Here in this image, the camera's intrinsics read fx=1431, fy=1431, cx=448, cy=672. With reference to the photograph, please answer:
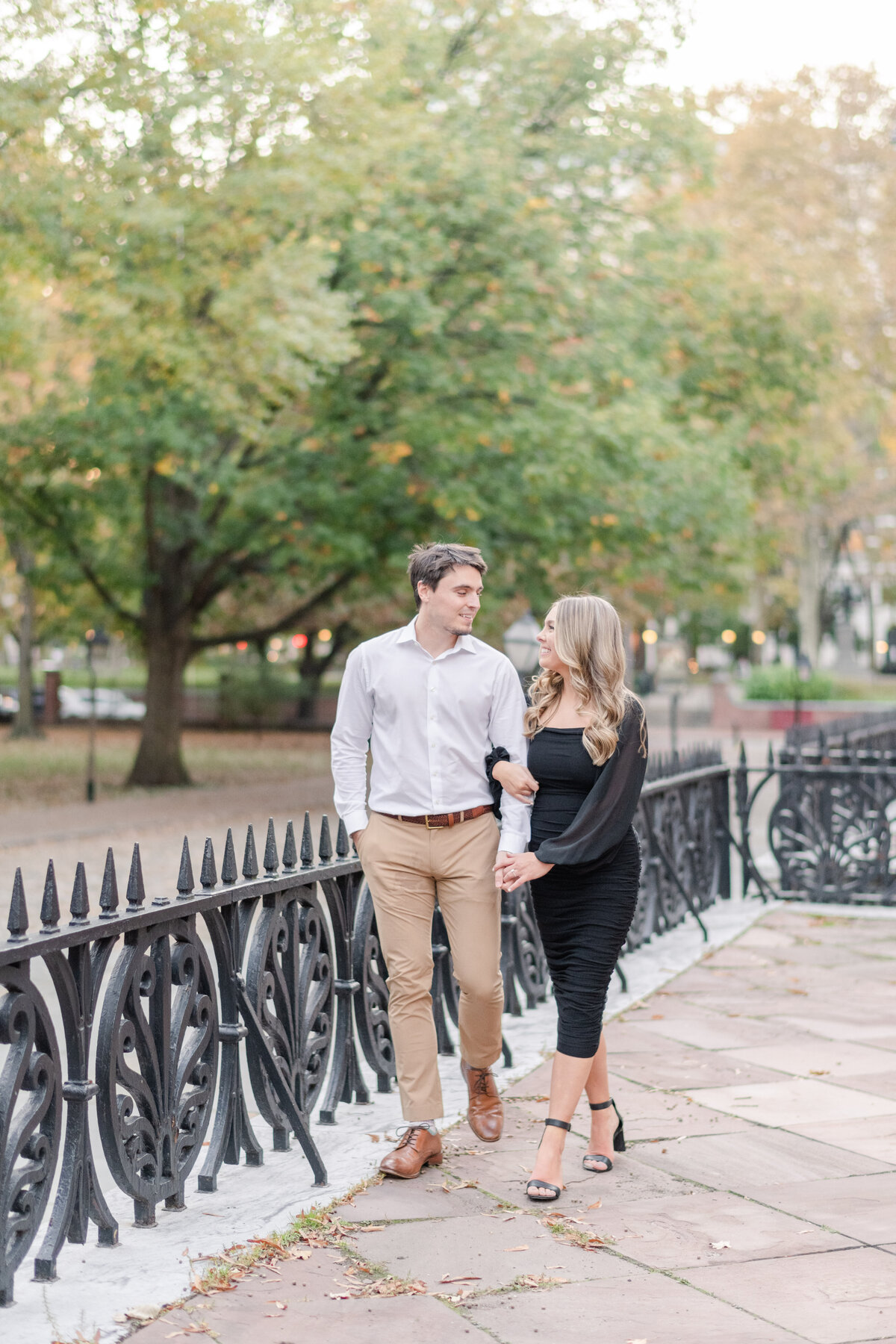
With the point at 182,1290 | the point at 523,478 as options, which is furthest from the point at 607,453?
the point at 182,1290

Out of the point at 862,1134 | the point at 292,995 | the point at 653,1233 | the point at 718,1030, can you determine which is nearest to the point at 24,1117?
the point at 292,995

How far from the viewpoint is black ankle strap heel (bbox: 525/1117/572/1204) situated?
14.0ft

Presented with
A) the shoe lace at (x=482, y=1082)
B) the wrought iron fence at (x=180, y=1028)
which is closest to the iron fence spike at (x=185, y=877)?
the wrought iron fence at (x=180, y=1028)

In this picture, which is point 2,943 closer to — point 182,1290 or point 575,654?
point 182,1290

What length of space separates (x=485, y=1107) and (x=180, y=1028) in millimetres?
1213

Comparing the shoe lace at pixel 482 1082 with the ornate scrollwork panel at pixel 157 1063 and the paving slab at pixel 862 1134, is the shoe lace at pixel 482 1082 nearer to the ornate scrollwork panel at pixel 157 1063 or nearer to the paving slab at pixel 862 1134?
the ornate scrollwork panel at pixel 157 1063

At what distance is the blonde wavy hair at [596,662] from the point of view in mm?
4234

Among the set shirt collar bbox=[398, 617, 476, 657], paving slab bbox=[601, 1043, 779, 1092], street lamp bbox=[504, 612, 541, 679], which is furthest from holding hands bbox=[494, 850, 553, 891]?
street lamp bbox=[504, 612, 541, 679]

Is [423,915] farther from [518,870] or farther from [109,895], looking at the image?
[109,895]

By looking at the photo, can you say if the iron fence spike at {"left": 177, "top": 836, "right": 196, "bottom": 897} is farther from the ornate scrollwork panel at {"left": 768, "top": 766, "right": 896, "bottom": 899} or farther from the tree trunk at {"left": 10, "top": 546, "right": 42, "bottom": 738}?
the tree trunk at {"left": 10, "top": 546, "right": 42, "bottom": 738}

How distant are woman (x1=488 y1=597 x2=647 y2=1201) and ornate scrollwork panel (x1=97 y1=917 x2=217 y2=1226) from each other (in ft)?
3.22

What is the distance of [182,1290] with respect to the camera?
3.59 meters

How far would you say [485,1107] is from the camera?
4.86 m

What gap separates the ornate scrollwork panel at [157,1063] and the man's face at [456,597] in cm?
120
